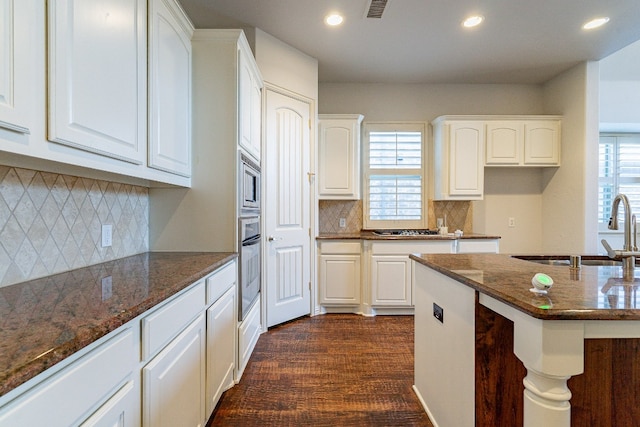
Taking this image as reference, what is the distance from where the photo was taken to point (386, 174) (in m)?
4.17

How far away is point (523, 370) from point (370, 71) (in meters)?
3.44

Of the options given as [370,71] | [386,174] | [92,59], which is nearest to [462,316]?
[92,59]

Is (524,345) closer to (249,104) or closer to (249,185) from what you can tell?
(249,185)

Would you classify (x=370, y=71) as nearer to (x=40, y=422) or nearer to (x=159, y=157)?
(x=159, y=157)

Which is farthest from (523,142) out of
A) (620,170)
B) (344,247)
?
(344,247)

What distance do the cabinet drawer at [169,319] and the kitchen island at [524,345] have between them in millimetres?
1143

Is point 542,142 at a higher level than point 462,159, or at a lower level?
higher

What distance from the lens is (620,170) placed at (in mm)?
4520

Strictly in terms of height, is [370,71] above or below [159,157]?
above

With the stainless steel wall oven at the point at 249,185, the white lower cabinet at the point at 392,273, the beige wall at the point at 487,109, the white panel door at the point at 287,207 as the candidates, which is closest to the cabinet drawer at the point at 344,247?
Answer: the white lower cabinet at the point at 392,273

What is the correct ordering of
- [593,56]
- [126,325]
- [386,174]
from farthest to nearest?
[386,174], [593,56], [126,325]

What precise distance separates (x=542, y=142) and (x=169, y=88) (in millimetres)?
4101

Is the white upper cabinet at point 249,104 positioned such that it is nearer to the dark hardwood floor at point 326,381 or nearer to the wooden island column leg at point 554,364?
the dark hardwood floor at point 326,381

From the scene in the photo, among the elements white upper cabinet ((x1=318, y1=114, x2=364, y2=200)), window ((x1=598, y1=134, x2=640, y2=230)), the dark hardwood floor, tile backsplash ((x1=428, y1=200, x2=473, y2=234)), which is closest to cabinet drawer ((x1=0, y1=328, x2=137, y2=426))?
the dark hardwood floor
